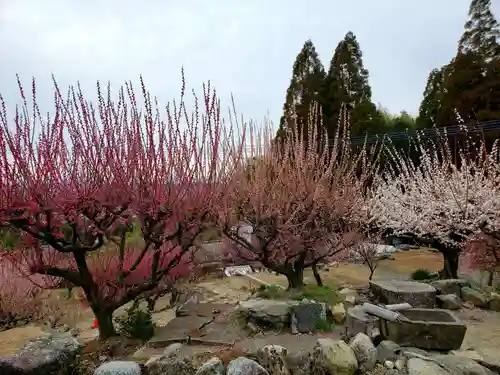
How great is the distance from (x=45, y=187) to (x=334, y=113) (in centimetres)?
2105

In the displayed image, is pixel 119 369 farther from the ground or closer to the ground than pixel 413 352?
farther from the ground

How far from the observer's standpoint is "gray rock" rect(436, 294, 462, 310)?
25.6 ft

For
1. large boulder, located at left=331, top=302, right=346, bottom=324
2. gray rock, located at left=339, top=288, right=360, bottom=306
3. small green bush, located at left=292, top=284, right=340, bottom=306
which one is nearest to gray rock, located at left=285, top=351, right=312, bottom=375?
large boulder, located at left=331, top=302, right=346, bottom=324

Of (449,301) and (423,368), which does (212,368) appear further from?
(449,301)

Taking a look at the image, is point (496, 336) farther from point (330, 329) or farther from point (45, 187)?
point (45, 187)

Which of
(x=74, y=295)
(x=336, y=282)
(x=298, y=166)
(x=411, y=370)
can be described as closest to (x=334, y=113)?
(x=336, y=282)

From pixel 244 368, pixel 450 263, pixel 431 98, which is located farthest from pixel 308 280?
pixel 431 98

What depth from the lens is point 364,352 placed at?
514 centimetres

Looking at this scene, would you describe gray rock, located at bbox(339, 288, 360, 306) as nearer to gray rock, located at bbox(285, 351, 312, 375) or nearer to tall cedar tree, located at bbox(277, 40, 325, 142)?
gray rock, located at bbox(285, 351, 312, 375)

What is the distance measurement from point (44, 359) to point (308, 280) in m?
9.07

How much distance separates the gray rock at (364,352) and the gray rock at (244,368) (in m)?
1.21

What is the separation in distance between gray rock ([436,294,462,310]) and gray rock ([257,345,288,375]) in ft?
14.0

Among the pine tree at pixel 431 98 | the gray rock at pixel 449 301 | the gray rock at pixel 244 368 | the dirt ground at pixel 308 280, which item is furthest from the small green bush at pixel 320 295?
the pine tree at pixel 431 98

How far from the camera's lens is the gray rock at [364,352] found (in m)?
5.07
